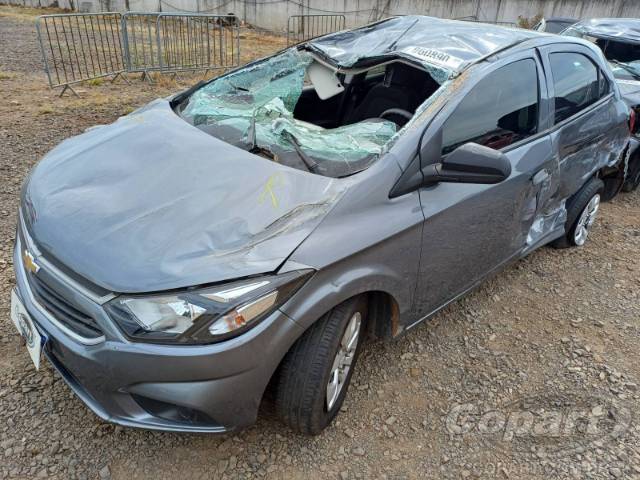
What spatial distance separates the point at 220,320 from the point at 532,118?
221 centimetres

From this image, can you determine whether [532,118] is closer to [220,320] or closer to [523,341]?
[523,341]

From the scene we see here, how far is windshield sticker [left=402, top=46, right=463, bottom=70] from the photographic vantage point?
256 centimetres

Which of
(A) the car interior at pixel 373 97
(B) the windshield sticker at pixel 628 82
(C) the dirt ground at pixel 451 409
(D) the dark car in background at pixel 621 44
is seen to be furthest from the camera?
(D) the dark car in background at pixel 621 44

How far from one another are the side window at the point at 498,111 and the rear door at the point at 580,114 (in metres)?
0.23

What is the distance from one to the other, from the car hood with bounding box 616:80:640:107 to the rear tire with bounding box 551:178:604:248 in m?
1.21

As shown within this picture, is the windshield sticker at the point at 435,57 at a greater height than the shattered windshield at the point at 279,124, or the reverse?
the windshield sticker at the point at 435,57

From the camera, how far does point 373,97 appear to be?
3.20 m

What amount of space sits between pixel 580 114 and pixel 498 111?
0.99m

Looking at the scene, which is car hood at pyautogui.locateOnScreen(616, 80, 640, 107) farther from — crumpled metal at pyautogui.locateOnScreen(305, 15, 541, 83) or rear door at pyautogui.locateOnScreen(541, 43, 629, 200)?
crumpled metal at pyautogui.locateOnScreen(305, 15, 541, 83)

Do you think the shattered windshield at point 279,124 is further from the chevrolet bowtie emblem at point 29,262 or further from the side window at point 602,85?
the side window at point 602,85

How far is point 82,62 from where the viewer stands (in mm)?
8875

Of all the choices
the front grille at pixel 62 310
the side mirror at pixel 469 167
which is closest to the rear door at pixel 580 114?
the side mirror at pixel 469 167

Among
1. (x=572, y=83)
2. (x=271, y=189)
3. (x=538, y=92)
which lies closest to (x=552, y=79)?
(x=538, y=92)

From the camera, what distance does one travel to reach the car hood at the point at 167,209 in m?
1.72
